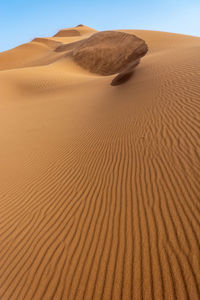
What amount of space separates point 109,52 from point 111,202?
21128mm

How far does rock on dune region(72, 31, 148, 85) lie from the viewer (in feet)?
64.1

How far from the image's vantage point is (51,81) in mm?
15242

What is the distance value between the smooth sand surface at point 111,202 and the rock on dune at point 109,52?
13.6 meters

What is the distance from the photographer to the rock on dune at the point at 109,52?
19547mm

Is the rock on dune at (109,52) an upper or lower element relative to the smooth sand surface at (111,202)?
upper

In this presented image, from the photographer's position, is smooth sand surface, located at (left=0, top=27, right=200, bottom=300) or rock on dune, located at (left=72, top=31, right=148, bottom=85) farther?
rock on dune, located at (left=72, top=31, right=148, bottom=85)

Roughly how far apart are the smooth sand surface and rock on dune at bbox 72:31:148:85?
44.6 feet

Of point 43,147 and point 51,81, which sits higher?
point 51,81

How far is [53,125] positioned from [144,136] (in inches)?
173

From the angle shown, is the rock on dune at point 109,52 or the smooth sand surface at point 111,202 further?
the rock on dune at point 109,52

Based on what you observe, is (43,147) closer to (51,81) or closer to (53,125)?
(53,125)

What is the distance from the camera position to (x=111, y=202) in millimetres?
3225

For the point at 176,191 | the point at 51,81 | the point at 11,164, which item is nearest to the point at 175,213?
the point at 176,191

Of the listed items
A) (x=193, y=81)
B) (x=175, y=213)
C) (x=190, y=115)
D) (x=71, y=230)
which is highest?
(x=193, y=81)
